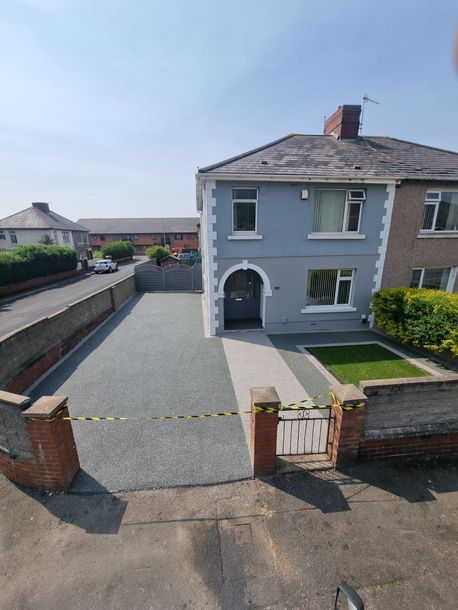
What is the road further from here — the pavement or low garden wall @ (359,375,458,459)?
low garden wall @ (359,375,458,459)

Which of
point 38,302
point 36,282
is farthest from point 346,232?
point 36,282

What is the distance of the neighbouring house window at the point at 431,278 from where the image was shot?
1142cm

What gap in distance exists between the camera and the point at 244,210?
9.95m

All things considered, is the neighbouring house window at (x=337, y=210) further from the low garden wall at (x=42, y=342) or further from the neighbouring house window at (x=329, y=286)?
the low garden wall at (x=42, y=342)

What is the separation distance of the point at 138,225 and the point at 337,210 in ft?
210

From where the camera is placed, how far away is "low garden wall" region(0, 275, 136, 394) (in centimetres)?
632

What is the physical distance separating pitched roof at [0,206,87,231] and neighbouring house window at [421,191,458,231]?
150 feet

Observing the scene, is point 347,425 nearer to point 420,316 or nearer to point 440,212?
point 420,316

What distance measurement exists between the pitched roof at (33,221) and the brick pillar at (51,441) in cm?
4539

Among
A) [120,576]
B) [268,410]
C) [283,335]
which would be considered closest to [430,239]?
[283,335]

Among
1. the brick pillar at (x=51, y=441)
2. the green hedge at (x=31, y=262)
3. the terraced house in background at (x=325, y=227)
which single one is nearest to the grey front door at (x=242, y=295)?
the terraced house in background at (x=325, y=227)

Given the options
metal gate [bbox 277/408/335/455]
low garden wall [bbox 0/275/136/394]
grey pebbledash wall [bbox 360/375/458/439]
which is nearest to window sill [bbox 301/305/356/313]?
metal gate [bbox 277/408/335/455]

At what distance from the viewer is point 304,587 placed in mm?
2926

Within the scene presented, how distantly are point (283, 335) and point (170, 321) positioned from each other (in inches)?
210
